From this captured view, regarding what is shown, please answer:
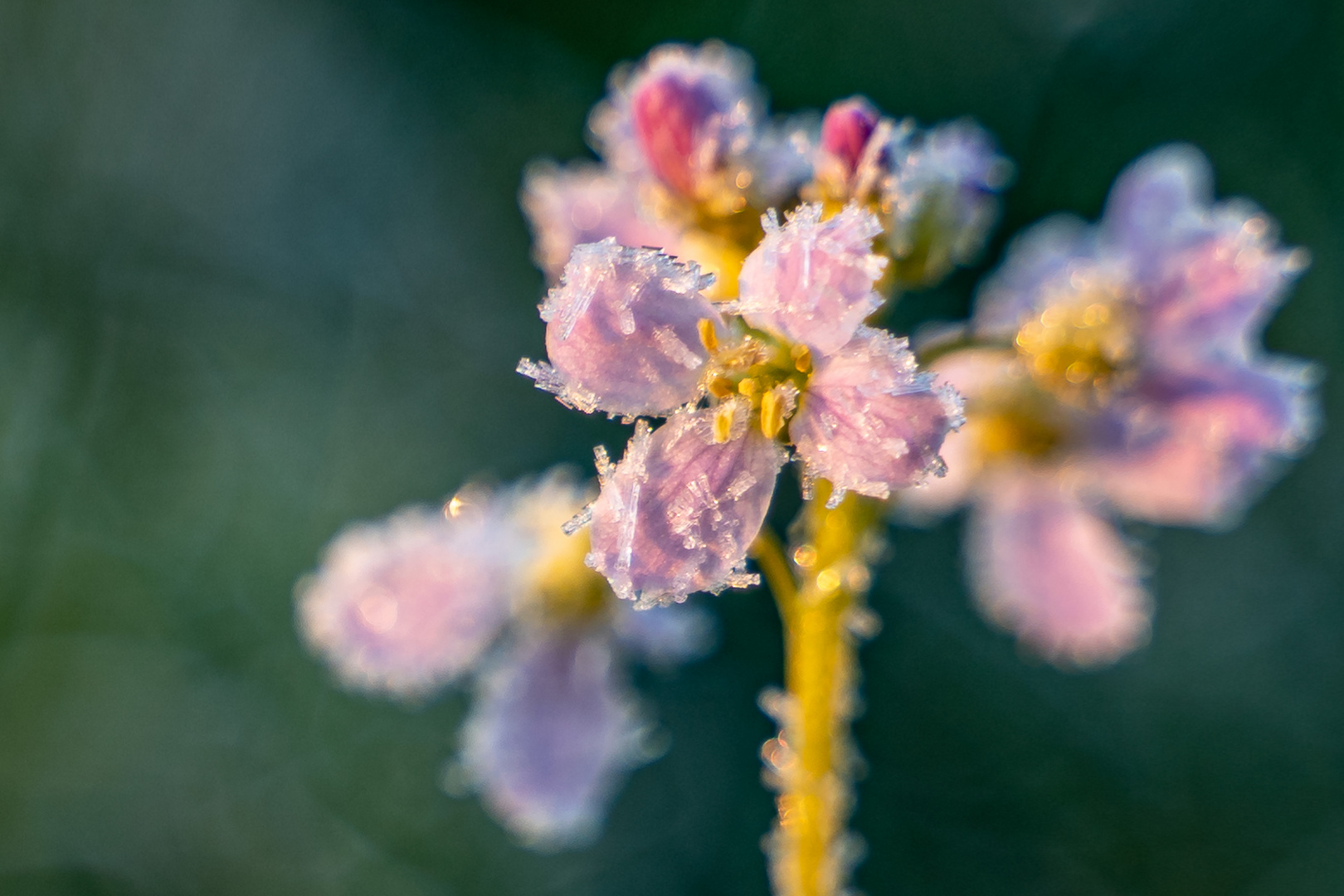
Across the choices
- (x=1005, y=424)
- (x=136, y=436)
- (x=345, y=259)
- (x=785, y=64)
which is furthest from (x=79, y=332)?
(x=1005, y=424)

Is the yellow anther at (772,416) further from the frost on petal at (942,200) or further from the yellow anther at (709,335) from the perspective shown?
the frost on petal at (942,200)

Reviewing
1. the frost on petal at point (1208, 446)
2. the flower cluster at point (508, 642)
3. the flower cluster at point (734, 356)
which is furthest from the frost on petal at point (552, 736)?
the frost on petal at point (1208, 446)

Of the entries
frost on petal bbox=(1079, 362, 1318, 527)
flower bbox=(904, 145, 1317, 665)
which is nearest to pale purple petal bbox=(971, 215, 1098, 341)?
flower bbox=(904, 145, 1317, 665)

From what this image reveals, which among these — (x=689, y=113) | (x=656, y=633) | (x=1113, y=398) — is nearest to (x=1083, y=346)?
(x=1113, y=398)

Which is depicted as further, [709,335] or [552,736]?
[552,736]

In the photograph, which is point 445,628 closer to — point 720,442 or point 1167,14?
point 720,442

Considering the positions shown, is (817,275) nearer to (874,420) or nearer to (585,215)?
(874,420)
